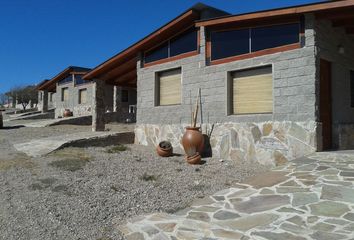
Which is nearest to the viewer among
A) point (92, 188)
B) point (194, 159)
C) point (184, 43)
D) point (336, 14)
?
point (92, 188)

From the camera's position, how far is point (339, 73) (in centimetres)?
1014

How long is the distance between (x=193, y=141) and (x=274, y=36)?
3.85 meters

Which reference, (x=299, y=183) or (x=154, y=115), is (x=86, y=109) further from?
(x=299, y=183)

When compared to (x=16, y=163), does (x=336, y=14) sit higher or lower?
higher

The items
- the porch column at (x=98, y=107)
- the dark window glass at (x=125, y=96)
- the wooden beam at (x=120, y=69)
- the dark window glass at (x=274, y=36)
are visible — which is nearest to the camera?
the dark window glass at (x=274, y=36)

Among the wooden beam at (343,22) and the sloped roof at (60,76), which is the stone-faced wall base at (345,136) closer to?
the wooden beam at (343,22)

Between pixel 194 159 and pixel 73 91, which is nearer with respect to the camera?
pixel 194 159

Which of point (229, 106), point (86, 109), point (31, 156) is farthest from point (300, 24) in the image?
point (86, 109)

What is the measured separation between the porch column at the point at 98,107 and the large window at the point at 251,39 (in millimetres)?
8456

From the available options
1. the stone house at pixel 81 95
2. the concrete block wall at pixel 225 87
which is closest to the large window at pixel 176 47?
the concrete block wall at pixel 225 87

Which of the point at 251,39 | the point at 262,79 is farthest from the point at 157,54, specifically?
the point at 262,79

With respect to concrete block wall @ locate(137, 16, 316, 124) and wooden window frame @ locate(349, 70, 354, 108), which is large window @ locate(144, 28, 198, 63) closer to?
concrete block wall @ locate(137, 16, 316, 124)

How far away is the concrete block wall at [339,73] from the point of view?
9367 mm

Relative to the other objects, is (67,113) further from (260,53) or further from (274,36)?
(274,36)
